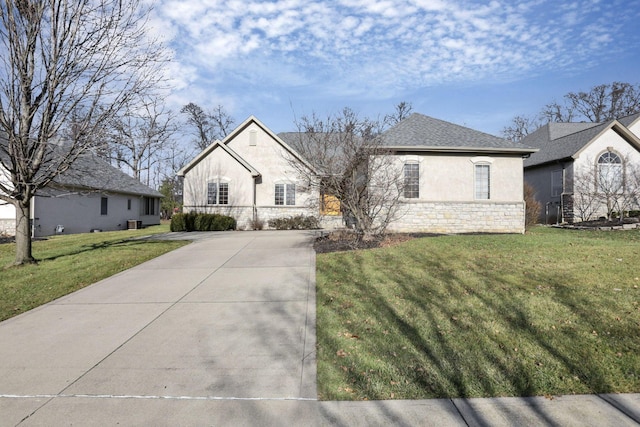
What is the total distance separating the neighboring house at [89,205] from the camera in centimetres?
1858

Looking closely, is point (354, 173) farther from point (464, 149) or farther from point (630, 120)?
point (630, 120)

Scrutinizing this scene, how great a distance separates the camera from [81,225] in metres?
21.4

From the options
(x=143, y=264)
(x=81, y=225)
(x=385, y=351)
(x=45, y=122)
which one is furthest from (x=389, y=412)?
(x=81, y=225)

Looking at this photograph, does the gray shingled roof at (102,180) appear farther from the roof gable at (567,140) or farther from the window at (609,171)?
the window at (609,171)

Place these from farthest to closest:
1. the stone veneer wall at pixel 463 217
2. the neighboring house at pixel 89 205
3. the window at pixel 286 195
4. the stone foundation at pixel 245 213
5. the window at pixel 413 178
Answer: the window at pixel 286 195
the stone foundation at pixel 245 213
the neighboring house at pixel 89 205
the window at pixel 413 178
the stone veneer wall at pixel 463 217

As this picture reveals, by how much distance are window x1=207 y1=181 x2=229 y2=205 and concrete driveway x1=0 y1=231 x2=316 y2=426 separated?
13.8 meters

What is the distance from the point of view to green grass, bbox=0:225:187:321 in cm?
665

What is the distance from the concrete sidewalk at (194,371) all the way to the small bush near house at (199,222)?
12.6 metres

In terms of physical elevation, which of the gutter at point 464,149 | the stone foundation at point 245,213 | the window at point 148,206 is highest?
the gutter at point 464,149

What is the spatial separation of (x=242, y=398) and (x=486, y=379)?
2394mm

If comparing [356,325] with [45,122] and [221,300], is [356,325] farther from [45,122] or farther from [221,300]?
[45,122]

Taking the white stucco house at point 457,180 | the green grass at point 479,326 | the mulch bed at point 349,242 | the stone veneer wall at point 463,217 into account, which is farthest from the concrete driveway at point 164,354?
the stone veneer wall at point 463,217

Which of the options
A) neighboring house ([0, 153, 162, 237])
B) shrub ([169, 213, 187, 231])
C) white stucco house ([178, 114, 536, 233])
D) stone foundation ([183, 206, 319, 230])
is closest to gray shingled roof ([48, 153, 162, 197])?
neighboring house ([0, 153, 162, 237])

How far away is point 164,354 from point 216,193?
58.3ft
